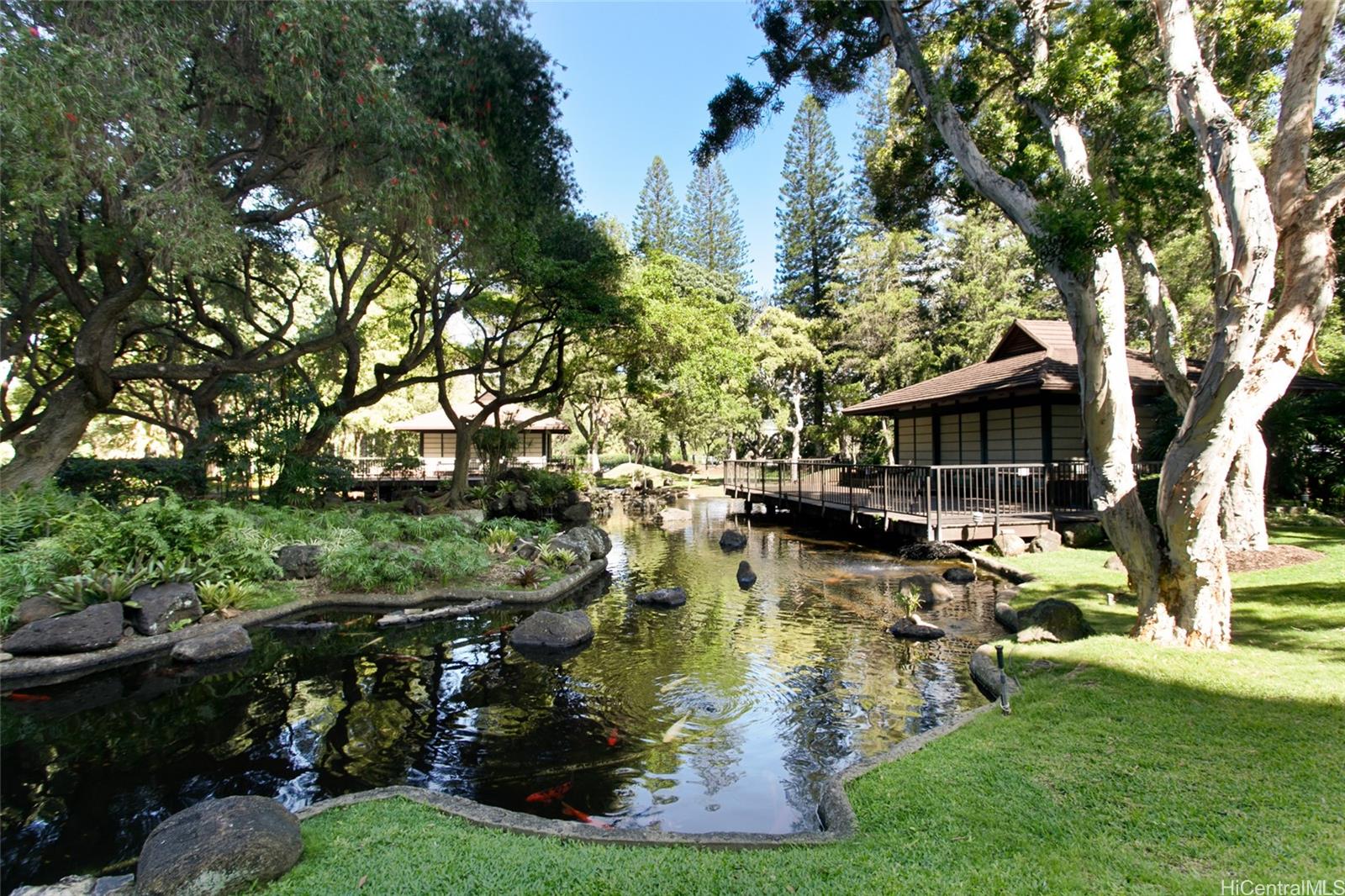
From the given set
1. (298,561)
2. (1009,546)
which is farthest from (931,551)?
(298,561)

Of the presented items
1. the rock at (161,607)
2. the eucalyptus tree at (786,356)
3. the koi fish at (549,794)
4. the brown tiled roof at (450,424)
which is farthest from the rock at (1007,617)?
the brown tiled roof at (450,424)

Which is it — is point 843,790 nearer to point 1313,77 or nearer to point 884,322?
point 1313,77

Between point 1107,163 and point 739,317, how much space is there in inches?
1203

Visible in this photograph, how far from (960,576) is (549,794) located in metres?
9.00

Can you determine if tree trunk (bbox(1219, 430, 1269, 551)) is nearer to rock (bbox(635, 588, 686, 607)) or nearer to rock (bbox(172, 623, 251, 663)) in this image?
rock (bbox(635, 588, 686, 607))

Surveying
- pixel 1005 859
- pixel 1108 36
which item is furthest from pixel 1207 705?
pixel 1108 36

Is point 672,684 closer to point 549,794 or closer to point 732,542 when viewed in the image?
point 549,794

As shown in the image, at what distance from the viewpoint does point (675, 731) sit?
5.91m

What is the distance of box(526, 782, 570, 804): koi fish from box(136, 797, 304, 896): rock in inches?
63.0

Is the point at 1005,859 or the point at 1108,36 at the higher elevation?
the point at 1108,36

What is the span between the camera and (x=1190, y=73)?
20.4ft

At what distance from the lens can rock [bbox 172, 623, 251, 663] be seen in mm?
7703

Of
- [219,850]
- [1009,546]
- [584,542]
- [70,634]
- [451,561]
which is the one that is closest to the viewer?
[219,850]

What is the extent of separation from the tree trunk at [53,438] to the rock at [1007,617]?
14701mm
